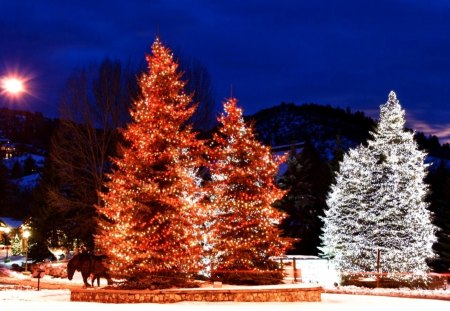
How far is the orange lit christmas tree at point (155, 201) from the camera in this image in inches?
827

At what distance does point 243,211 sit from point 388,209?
36.5 feet

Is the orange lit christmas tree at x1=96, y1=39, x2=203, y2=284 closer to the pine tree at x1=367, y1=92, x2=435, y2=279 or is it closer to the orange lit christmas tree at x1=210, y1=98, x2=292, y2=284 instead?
the orange lit christmas tree at x1=210, y1=98, x2=292, y2=284

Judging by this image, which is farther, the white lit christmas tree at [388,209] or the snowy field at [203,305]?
the white lit christmas tree at [388,209]

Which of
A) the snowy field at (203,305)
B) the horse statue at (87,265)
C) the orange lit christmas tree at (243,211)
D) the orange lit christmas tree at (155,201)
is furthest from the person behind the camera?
the orange lit christmas tree at (243,211)

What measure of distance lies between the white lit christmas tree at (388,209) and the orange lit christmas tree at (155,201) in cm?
1380

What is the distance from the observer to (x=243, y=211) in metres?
24.6

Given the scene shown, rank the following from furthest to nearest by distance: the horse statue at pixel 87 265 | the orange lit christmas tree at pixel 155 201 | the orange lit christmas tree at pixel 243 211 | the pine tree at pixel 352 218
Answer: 1. the pine tree at pixel 352 218
2. the orange lit christmas tree at pixel 243 211
3. the horse statue at pixel 87 265
4. the orange lit christmas tree at pixel 155 201

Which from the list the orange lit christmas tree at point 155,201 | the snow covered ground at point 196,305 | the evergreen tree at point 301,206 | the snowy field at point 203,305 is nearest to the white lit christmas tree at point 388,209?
the snow covered ground at point 196,305

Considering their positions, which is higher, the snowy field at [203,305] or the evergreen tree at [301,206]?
the evergreen tree at [301,206]

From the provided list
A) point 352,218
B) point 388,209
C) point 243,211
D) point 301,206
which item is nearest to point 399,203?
point 388,209

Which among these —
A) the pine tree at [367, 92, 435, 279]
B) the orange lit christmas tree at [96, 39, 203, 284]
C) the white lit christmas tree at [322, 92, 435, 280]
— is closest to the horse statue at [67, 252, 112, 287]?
the orange lit christmas tree at [96, 39, 203, 284]

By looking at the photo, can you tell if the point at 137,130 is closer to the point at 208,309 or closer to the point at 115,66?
the point at 208,309

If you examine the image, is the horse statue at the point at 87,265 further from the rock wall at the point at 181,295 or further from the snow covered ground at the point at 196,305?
the rock wall at the point at 181,295

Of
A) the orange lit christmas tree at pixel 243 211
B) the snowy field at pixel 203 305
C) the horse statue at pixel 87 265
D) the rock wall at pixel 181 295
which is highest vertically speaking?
the orange lit christmas tree at pixel 243 211
